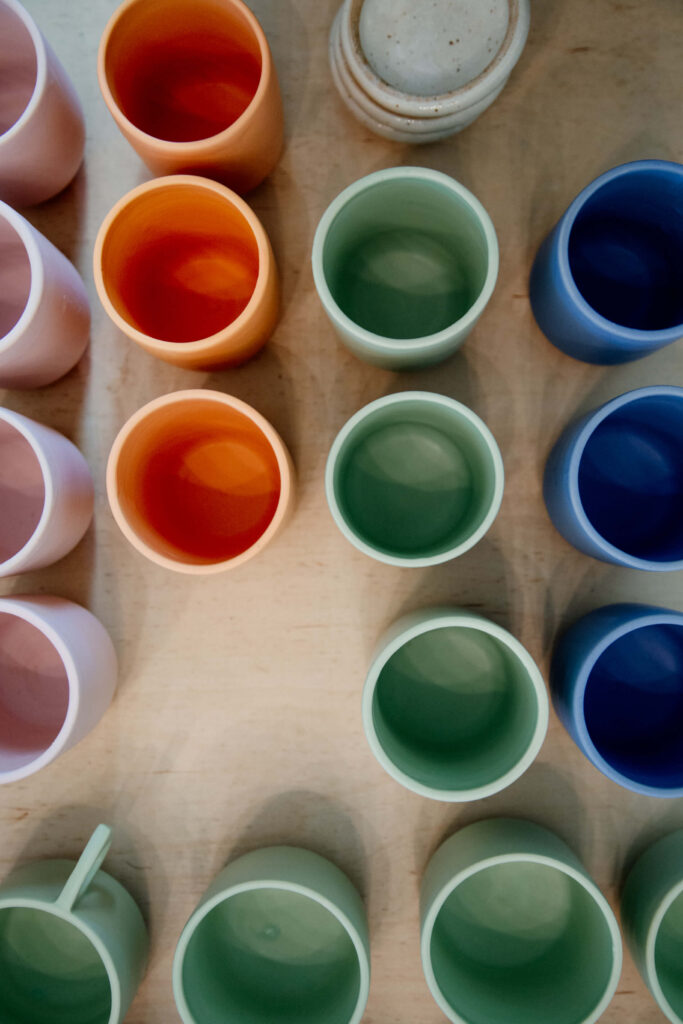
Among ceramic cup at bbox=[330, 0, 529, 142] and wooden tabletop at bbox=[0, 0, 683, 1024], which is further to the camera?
wooden tabletop at bbox=[0, 0, 683, 1024]

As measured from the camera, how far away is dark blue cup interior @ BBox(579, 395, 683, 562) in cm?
81

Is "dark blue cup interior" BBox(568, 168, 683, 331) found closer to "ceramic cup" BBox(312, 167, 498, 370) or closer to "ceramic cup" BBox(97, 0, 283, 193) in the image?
"ceramic cup" BBox(312, 167, 498, 370)

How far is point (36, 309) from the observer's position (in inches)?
27.3

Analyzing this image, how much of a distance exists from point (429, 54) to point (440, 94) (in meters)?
0.04

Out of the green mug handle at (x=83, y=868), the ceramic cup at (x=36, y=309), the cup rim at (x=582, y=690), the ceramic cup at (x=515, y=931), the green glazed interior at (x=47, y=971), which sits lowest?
the green glazed interior at (x=47, y=971)

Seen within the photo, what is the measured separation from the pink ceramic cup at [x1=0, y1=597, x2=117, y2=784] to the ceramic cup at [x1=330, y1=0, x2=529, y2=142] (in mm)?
685

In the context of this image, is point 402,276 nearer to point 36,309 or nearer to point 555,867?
point 36,309

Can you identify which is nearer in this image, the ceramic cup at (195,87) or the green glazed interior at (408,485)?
the ceramic cup at (195,87)

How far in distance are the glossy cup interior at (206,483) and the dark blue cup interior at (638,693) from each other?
46cm

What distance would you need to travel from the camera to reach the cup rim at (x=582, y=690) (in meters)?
0.69

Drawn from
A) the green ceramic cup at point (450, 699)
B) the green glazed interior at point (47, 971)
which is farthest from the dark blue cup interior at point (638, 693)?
the green glazed interior at point (47, 971)

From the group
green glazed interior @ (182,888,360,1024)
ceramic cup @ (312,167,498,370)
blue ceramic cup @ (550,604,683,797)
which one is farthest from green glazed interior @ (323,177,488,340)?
green glazed interior @ (182,888,360,1024)

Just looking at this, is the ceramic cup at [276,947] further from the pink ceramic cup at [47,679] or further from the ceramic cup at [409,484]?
the ceramic cup at [409,484]

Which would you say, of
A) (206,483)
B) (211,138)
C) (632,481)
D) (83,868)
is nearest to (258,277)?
(211,138)
